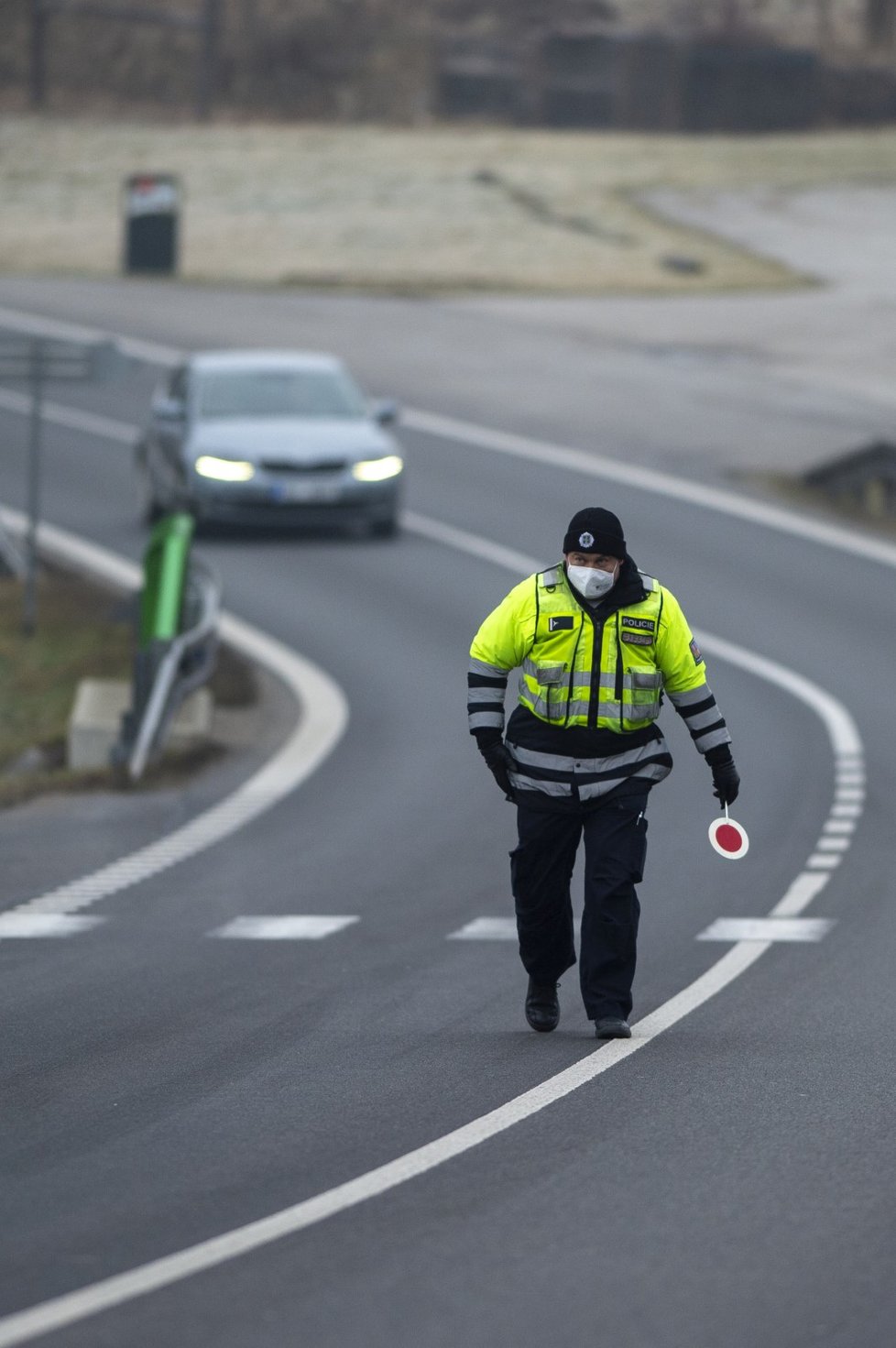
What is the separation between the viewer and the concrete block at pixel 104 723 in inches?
744

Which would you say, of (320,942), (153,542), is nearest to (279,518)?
(153,542)

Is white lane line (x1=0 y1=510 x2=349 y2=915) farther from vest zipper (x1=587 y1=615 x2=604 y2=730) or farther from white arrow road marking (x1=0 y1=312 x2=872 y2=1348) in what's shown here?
vest zipper (x1=587 y1=615 x2=604 y2=730)

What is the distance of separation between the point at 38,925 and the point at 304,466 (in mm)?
14809

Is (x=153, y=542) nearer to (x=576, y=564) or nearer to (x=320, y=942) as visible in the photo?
(x=320, y=942)

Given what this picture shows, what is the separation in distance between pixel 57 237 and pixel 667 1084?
51443 millimetres

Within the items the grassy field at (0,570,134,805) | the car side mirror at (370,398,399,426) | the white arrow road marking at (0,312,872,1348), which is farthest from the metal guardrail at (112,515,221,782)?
the car side mirror at (370,398,399,426)

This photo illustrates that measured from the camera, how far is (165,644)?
18.4 metres

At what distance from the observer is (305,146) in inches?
2729

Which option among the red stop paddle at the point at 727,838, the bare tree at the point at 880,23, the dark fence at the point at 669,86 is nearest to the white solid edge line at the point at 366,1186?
the red stop paddle at the point at 727,838

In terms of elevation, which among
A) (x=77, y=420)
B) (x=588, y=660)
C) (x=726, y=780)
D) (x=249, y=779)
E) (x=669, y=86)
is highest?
(x=588, y=660)

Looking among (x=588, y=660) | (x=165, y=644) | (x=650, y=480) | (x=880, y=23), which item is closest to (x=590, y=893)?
(x=588, y=660)

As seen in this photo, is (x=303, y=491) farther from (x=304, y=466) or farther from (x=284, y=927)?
(x=284, y=927)

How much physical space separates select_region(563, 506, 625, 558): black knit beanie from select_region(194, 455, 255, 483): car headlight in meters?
18.0

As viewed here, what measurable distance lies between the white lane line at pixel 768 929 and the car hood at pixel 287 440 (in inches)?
589
